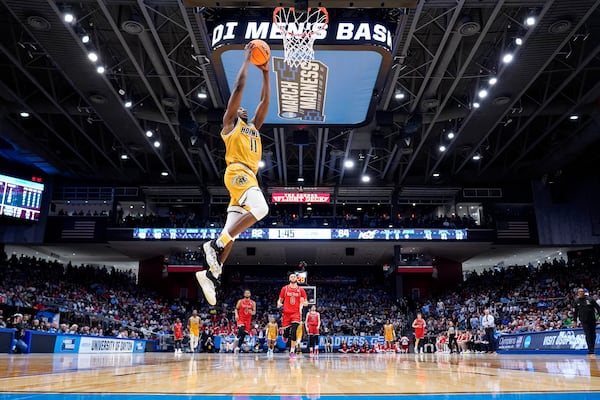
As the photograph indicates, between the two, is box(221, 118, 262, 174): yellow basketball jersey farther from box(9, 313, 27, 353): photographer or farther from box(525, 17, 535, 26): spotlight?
box(525, 17, 535, 26): spotlight

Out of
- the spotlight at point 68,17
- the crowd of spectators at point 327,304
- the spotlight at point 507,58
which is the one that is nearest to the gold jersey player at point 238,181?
the spotlight at point 68,17

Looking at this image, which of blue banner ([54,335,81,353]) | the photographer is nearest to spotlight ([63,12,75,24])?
the photographer

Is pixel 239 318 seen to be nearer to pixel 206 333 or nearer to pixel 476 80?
pixel 206 333

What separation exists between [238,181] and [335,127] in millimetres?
12922

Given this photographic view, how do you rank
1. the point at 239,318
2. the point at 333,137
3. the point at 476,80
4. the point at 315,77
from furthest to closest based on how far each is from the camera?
the point at 333,137 < the point at 476,80 < the point at 315,77 < the point at 239,318

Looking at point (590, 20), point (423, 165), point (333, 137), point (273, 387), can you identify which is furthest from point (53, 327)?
point (423, 165)

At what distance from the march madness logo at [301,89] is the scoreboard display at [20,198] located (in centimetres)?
1780

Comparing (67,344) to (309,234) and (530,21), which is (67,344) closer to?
(309,234)

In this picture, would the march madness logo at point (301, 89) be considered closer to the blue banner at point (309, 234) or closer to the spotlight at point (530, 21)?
the spotlight at point (530, 21)

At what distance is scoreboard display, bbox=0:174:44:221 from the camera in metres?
25.2

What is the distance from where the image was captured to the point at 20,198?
26.4 m

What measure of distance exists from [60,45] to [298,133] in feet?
31.4

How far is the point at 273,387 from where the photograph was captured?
119 inches

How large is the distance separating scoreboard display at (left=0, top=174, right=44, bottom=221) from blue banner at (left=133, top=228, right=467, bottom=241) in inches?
224
